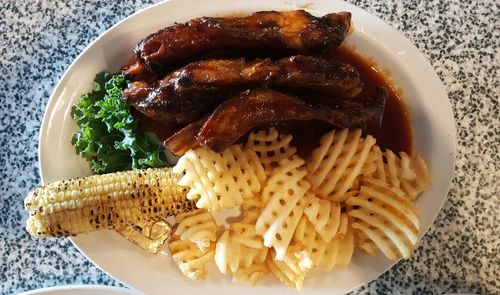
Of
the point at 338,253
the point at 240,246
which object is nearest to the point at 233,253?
the point at 240,246

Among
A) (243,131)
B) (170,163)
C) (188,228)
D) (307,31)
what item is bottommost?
(188,228)

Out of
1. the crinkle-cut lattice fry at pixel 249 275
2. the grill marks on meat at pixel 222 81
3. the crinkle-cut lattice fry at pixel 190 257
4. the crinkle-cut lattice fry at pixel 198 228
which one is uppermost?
the grill marks on meat at pixel 222 81

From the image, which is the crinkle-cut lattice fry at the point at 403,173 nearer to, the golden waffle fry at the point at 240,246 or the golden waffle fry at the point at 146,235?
the golden waffle fry at the point at 240,246

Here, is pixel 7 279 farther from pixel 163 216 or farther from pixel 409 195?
pixel 409 195

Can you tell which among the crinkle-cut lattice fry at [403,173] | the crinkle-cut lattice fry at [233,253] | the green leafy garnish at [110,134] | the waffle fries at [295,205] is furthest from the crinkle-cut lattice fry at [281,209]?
the green leafy garnish at [110,134]

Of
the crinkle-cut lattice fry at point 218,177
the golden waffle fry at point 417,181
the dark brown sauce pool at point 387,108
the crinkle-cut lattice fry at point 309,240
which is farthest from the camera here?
the dark brown sauce pool at point 387,108

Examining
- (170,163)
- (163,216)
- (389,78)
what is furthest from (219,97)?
(389,78)

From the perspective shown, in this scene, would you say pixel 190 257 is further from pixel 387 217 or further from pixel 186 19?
pixel 186 19

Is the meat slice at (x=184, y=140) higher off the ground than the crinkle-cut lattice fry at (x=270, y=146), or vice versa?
the meat slice at (x=184, y=140)
